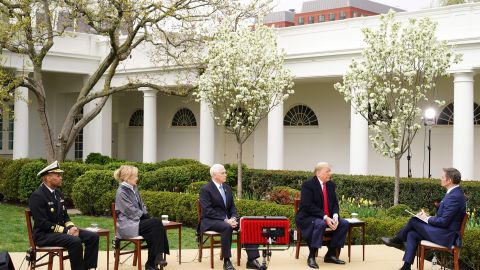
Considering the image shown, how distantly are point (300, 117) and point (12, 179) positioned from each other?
11396 mm

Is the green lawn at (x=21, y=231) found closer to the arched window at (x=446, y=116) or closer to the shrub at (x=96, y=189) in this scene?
the shrub at (x=96, y=189)

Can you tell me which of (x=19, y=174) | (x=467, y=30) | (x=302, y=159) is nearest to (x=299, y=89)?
(x=302, y=159)

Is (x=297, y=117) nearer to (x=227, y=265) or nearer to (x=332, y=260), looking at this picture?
(x=332, y=260)

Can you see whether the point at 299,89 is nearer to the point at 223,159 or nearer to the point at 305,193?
the point at 223,159

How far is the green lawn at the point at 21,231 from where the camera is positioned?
11.9m

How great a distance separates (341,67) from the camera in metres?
19.9

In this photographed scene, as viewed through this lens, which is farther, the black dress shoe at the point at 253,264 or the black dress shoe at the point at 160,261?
the black dress shoe at the point at 253,264

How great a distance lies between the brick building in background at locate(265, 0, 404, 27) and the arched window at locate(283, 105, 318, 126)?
7893cm

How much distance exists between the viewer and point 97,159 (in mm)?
25547

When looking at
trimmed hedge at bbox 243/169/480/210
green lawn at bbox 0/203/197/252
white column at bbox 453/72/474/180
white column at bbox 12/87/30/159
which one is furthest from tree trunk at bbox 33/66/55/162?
white column at bbox 453/72/474/180

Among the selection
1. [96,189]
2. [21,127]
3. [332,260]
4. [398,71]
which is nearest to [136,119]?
[21,127]

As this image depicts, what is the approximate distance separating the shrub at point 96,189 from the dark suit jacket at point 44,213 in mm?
7627

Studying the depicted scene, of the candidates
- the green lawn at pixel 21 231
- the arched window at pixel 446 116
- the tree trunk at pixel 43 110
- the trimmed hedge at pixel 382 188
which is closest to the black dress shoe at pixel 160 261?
the green lawn at pixel 21 231

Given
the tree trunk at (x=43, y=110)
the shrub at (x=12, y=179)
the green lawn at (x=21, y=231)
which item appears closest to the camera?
the green lawn at (x=21, y=231)
